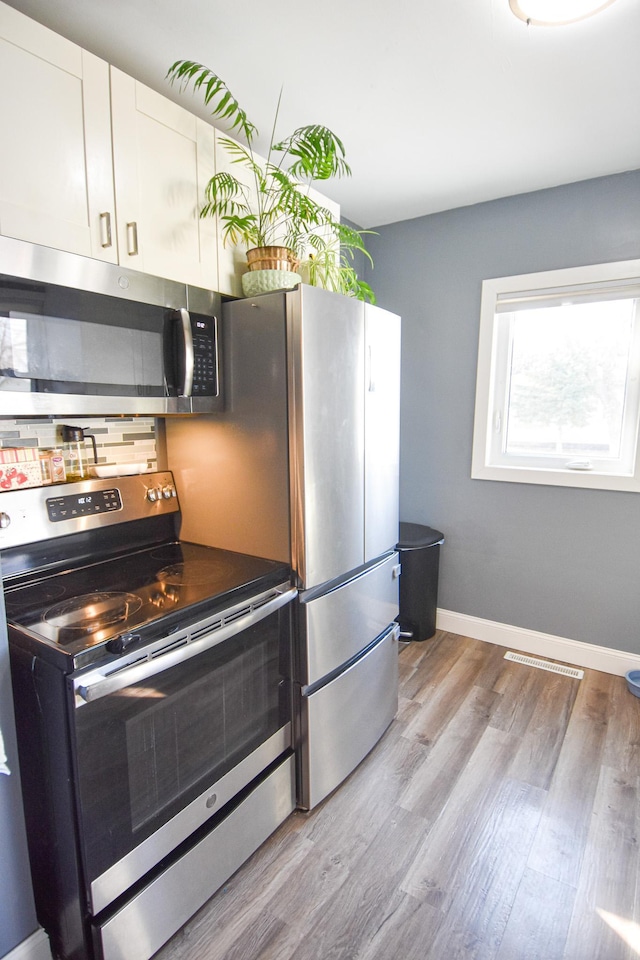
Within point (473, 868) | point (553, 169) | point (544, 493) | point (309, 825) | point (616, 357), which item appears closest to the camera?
point (473, 868)

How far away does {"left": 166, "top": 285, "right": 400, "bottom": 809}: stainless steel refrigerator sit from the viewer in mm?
1532

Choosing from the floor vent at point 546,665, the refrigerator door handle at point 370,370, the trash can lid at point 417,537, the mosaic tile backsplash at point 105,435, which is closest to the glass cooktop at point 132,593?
the mosaic tile backsplash at point 105,435

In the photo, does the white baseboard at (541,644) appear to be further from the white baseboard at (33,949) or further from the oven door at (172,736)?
the white baseboard at (33,949)

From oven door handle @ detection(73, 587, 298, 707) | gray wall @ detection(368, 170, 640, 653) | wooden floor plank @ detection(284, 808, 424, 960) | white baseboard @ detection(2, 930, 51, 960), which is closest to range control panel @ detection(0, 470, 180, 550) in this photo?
oven door handle @ detection(73, 587, 298, 707)

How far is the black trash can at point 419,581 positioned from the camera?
285cm

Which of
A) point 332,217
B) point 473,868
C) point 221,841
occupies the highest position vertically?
point 332,217

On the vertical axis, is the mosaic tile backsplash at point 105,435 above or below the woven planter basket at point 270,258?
below

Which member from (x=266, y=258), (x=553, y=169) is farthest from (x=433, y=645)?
(x=553, y=169)

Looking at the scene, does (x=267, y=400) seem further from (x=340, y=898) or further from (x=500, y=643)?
(x=500, y=643)

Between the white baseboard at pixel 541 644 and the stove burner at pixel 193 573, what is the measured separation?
1.93 m

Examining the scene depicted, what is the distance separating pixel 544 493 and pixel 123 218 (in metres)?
2.34

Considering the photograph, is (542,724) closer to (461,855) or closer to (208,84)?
(461,855)

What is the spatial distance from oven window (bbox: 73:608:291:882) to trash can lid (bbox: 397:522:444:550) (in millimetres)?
1365

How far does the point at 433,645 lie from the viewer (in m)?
2.94
